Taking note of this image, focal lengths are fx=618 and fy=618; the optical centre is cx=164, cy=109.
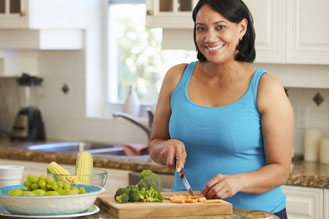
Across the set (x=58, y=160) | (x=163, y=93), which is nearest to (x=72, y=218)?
(x=163, y=93)

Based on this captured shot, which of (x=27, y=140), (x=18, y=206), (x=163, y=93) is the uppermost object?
(x=163, y=93)

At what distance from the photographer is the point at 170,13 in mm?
3264

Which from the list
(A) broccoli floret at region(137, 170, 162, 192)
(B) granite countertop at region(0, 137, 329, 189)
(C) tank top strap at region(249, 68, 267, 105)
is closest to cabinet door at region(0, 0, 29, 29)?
(B) granite countertop at region(0, 137, 329, 189)

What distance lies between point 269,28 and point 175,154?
136cm

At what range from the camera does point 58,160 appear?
336 centimetres

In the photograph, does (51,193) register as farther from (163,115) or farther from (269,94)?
(269,94)

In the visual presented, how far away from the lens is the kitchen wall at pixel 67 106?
3982 millimetres

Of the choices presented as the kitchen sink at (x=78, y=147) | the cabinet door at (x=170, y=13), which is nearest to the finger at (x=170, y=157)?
the cabinet door at (x=170, y=13)

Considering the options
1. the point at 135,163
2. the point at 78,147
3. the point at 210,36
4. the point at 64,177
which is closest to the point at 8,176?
the point at 64,177

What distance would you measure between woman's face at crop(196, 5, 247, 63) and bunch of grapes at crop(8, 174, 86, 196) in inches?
25.3

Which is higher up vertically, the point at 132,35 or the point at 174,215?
the point at 132,35

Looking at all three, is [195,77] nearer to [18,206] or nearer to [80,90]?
[18,206]

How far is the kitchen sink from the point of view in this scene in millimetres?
3660

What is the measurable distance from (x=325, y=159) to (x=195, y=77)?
1.31 m
